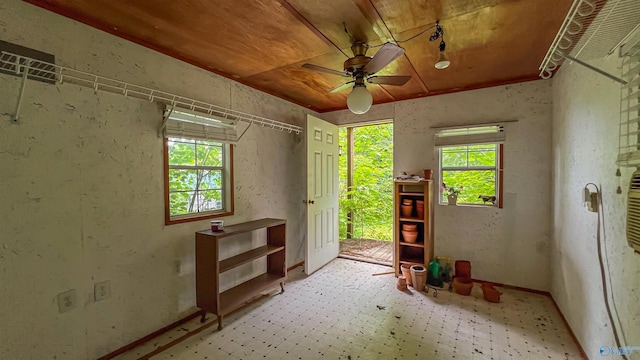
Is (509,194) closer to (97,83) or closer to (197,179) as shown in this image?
(197,179)

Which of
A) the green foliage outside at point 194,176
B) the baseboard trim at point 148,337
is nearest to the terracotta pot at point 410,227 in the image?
the green foliage outside at point 194,176

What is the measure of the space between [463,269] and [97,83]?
378 centimetres

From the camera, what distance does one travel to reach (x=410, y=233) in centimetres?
313

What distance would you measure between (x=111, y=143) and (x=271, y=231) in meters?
1.74

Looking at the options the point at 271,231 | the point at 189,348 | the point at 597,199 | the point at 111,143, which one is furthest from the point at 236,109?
the point at 597,199

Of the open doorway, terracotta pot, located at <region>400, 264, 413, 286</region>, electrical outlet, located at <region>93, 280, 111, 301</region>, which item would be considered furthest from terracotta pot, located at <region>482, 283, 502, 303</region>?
electrical outlet, located at <region>93, 280, 111, 301</region>

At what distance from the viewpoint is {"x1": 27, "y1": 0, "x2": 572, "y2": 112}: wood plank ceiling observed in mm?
1536

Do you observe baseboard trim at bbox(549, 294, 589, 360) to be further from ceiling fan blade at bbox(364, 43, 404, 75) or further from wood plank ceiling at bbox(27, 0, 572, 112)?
ceiling fan blade at bbox(364, 43, 404, 75)

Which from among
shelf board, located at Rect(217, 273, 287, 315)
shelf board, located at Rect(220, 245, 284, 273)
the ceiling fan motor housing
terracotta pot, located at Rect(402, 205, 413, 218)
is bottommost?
shelf board, located at Rect(217, 273, 287, 315)

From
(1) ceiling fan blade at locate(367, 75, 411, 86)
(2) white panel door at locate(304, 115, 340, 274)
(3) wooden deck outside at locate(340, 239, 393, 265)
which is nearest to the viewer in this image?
(1) ceiling fan blade at locate(367, 75, 411, 86)

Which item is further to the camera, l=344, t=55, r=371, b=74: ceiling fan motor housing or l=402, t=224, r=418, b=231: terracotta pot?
l=402, t=224, r=418, b=231: terracotta pot

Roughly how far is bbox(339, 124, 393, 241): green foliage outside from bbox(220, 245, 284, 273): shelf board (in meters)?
2.24

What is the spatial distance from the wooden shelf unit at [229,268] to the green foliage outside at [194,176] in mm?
319

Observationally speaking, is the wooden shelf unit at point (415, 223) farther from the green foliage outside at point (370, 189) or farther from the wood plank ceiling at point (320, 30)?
the green foliage outside at point (370, 189)
